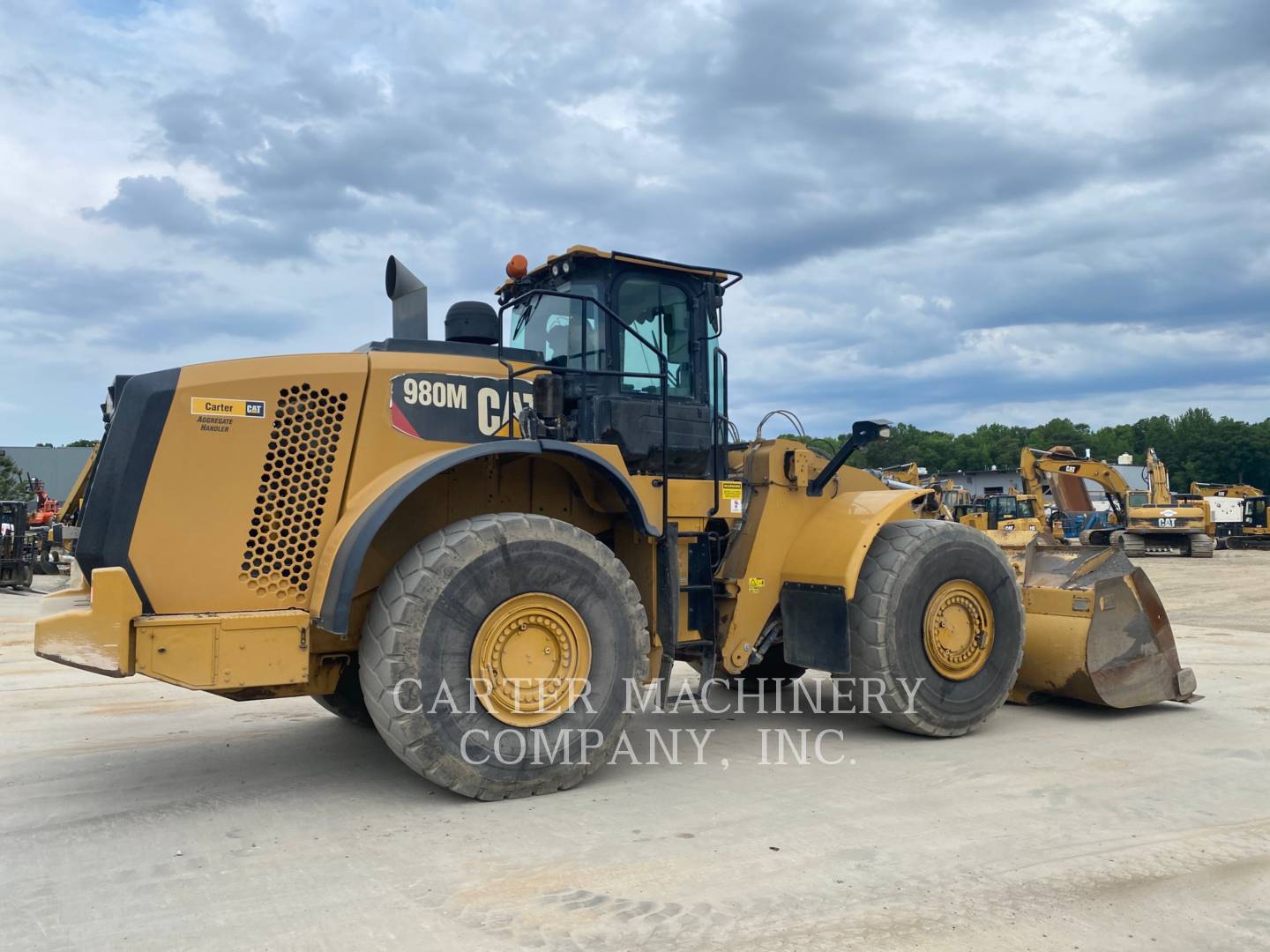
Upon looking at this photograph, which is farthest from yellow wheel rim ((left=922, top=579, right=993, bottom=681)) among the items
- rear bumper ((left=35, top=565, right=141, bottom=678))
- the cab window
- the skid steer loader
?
rear bumper ((left=35, top=565, right=141, bottom=678))

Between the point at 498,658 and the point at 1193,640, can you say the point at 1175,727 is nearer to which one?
the point at 498,658

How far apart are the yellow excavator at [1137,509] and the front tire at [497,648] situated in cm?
2575

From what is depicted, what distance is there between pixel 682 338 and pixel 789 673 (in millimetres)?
2935

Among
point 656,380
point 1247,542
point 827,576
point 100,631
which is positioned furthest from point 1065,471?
point 100,631

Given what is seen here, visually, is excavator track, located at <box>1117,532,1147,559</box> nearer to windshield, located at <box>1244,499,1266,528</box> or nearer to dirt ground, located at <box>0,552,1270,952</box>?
windshield, located at <box>1244,499,1266,528</box>

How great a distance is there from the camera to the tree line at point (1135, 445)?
81000mm

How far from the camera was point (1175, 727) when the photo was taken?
20.8ft

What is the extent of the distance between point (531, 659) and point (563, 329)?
7.03 ft

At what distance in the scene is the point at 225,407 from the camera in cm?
446

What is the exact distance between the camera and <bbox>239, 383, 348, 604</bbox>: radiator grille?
4492mm

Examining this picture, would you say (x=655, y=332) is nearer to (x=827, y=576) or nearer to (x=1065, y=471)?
(x=827, y=576)

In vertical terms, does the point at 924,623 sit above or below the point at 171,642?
below

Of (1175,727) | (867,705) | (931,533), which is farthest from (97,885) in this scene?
(1175,727)

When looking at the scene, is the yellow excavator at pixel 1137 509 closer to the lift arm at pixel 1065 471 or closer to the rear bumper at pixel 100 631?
the lift arm at pixel 1065 471
